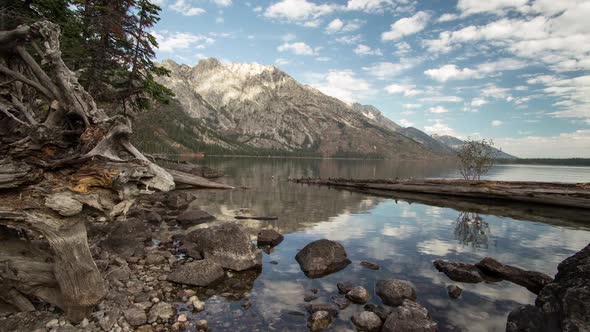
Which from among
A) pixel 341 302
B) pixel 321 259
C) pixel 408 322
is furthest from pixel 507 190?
pixel 408 322

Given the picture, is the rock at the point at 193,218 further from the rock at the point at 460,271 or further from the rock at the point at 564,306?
the rock at the point at 564,306

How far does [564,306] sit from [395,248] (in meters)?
10.6

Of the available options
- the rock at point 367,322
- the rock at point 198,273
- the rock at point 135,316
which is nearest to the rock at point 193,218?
the rock at point 198,273

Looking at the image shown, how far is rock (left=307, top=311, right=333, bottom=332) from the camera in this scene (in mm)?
9117

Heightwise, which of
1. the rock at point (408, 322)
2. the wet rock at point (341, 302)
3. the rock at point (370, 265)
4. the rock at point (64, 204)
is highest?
the rock at point (64, 204)

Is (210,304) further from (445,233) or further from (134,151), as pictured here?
(445,233)

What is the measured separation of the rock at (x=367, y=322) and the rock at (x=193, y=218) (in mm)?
14885

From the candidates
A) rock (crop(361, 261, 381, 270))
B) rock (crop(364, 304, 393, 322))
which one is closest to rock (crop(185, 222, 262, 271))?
rock (crop(361, 261, 381, 270))

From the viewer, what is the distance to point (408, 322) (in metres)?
8.90

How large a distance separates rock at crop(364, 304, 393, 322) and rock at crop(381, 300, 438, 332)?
18.0 inches

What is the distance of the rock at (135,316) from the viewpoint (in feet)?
27.6

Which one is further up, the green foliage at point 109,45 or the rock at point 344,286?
the green foliage at point 109,45

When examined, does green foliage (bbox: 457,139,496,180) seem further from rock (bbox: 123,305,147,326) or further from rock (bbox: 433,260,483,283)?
rock (bbox: 123,305,147,326)

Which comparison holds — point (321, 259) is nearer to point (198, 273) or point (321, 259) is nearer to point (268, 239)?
point (268, 239)
